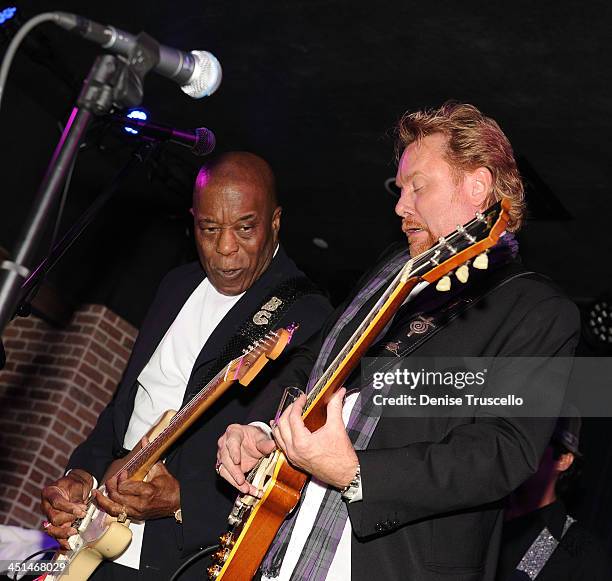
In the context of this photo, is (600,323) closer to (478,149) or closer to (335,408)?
(478,149)

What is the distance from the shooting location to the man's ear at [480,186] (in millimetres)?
2801

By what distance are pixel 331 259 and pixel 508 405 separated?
6479 mm

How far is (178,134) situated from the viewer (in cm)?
345

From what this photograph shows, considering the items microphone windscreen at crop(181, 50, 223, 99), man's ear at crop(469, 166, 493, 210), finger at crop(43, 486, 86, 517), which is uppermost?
man's ear at crop(469, 166, 493, 210)

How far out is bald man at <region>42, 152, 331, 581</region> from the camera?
3125 mm

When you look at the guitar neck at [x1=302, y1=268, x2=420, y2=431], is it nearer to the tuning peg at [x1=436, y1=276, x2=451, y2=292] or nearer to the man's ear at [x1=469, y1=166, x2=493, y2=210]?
the tuning peg at [x1=436, y1=276, x2=451, y2=292]

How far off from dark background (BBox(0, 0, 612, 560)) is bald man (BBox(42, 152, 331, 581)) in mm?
637

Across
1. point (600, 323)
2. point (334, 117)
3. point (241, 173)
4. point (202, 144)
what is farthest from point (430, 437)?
point (600, 323)

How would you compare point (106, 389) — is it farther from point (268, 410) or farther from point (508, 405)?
point (508, 405)

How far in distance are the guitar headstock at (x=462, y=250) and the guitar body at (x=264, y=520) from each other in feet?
1.97

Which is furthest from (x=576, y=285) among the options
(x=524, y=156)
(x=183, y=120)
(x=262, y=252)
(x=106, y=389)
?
(x=262, y=252)

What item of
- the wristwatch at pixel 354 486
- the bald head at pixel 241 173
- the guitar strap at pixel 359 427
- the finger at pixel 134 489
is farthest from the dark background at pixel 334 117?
the wristwatch at pixel 354 486

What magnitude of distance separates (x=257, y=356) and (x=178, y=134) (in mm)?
961

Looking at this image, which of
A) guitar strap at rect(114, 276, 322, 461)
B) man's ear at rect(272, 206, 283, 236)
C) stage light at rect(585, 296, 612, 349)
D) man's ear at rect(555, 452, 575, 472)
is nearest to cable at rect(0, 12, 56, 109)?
guitar strap at rect(114, 276, 322, 461)
